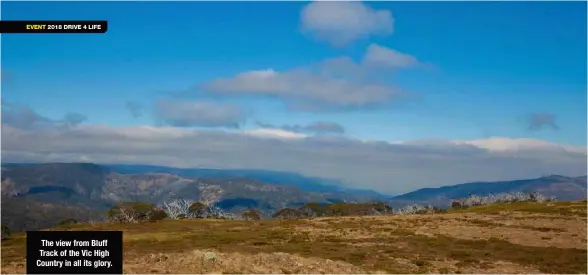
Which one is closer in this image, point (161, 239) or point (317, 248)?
point (317, 248)

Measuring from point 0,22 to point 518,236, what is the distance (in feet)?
236

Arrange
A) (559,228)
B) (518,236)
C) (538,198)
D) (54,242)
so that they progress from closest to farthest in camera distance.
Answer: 1. (54,242)
2. (518,236)
3. (559,228)
4. (538,198)

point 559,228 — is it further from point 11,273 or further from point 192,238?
point 11,273

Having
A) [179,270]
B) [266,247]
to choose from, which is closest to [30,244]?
[179,270]

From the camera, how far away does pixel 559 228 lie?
269 ft

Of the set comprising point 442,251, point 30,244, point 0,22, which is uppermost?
point 0,22
